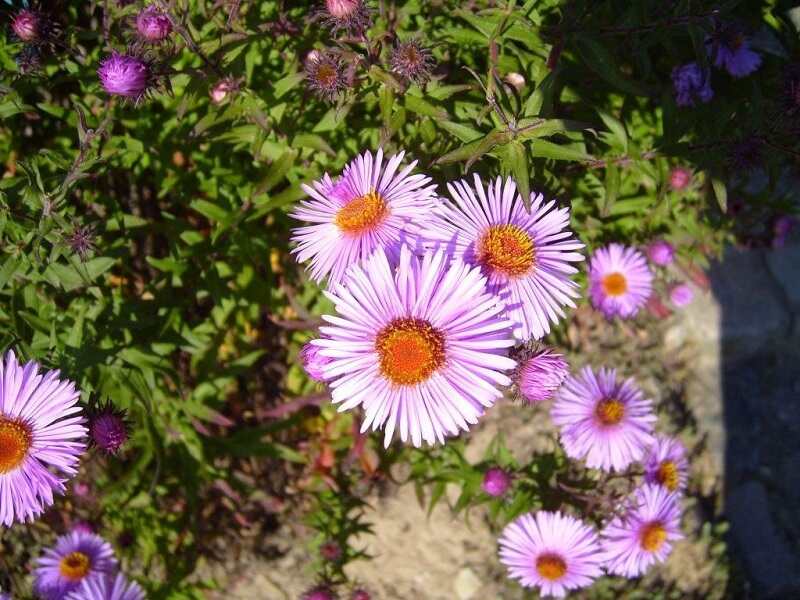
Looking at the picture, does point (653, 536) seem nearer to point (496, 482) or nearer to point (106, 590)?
point (496, 482)

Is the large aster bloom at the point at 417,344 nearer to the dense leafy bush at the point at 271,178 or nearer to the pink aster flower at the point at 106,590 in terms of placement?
the dense leafy bush at the point at 271,178

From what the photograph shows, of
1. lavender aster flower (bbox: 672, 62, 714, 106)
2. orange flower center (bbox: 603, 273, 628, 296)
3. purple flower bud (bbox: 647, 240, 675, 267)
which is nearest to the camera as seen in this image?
lavender aster flower (bbox: 672, 62, 714, 106)

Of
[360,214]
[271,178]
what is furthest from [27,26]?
[360,214]

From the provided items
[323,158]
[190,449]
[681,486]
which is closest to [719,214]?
Answer: [681,486]

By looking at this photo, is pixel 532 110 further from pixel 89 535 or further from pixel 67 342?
pixel 89 535

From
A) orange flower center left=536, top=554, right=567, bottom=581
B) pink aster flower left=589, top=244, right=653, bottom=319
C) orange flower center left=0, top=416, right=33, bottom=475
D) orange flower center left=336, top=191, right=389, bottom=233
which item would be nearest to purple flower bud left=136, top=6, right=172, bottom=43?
orange flower center left=336, top=191, right=389, bottom=233

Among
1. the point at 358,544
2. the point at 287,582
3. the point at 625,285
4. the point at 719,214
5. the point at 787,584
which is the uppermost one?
the point at 719,214

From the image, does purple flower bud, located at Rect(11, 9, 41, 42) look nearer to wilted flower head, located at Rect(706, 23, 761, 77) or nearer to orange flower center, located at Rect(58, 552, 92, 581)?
orange flower center, located at Rect(58, 552, 92, 581)
